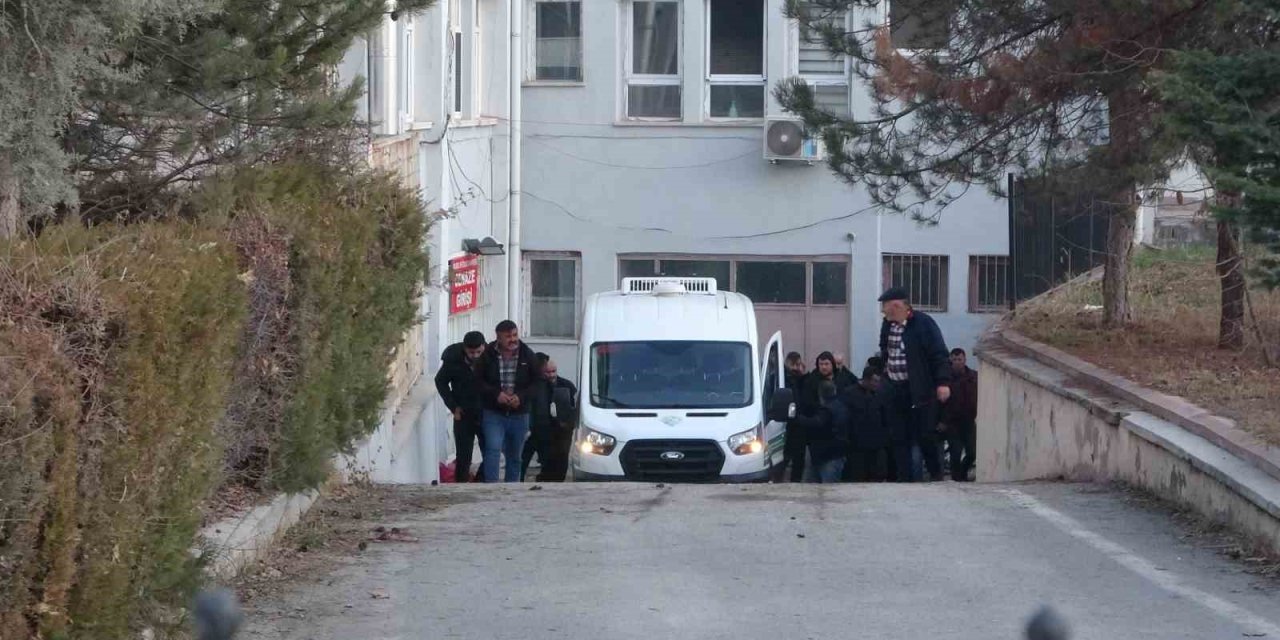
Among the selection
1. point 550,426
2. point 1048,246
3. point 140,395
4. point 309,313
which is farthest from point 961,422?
point 140,395

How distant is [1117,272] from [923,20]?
10.5ft

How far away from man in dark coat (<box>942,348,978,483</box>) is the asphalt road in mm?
5293

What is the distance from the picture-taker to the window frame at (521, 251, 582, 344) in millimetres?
24406

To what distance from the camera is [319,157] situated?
30.2ft

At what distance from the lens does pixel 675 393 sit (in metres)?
14.7

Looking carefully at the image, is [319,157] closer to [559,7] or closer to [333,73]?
[333,73]

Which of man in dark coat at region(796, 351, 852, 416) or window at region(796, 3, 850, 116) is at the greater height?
window at region(796, 3, 850, 116)

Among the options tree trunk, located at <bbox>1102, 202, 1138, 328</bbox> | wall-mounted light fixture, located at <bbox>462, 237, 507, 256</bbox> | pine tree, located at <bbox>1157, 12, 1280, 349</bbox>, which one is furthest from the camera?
wall-mounted light fixture, located at <bbox>462, 237, 507, 256</bbox>

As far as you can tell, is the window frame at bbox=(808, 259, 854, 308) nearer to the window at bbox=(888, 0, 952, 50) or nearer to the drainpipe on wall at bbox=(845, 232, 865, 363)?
the drainpipe on wall at bbox=(845, 232, 865, 363)

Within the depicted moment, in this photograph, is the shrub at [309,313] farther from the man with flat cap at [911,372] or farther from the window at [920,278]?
the window at [920,278]

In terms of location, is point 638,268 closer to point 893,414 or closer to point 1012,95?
point 893,414

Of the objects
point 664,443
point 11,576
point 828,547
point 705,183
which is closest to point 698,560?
point 828,547

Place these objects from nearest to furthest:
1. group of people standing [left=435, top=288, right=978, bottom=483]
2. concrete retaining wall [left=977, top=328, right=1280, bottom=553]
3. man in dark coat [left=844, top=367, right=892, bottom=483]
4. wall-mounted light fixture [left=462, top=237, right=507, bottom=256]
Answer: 1. concrete retaining wall [left=977, top=328, right=1280, bottom=553]
2. group of people standing [left=435, top=288, right=978, bottom=483]
3. man in dark coat [left=844, top=367, right=892, bottom=483]
4. wall-mounted light fixture [left=462, top=237, right=507, bottom=256]

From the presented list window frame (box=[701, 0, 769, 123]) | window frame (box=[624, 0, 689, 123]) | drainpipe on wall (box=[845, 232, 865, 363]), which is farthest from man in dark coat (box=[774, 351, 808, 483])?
window frame (box=[624, 0, 689, 123])
